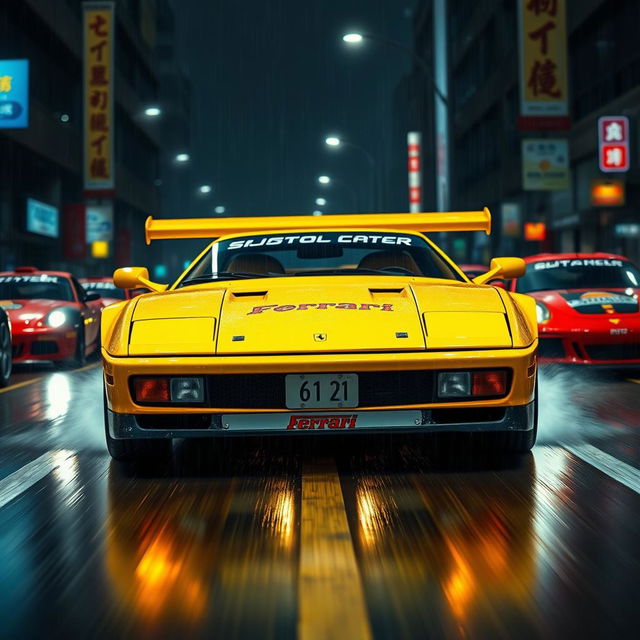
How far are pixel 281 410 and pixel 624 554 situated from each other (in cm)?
157

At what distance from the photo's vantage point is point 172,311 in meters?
4.86

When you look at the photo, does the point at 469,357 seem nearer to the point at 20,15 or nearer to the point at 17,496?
the point at 17,496

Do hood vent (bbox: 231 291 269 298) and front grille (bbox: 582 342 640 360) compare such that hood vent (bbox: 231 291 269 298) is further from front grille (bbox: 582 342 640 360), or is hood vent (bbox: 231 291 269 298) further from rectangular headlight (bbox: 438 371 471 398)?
front grille (bbox: 582 342 640 360)

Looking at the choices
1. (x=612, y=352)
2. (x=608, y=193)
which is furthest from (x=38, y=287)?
(x=608, y=193)

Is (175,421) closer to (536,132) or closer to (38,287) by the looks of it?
(38,287)

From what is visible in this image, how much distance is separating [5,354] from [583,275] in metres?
6.00

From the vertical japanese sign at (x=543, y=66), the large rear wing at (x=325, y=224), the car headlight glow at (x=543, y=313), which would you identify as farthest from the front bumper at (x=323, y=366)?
the vertical japanese sign at (x=543, y=66)

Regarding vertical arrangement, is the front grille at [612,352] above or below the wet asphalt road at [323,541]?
above

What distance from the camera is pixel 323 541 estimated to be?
11.8 ft

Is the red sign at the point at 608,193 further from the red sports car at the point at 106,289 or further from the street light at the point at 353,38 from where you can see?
the red sports car at the point at 106,289

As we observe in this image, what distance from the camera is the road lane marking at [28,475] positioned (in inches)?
180

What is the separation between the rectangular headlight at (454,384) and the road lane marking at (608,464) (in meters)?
0.84

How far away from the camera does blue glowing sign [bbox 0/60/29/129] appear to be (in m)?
25.8

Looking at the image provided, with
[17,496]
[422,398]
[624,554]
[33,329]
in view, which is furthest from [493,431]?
[33,329]
